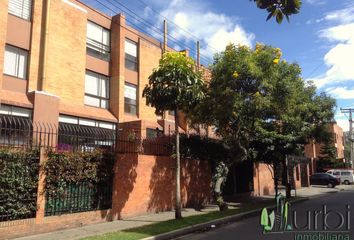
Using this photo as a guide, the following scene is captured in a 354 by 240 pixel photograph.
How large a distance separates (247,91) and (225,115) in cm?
136

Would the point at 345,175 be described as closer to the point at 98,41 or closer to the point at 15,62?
the point at 98,41

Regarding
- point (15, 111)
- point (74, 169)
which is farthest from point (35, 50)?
point (74, 169)

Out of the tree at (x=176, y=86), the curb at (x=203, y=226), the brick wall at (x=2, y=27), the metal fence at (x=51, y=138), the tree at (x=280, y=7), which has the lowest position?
the curb at (x=203, y=226)

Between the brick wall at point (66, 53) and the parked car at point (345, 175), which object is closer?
the brick wall at point (66, 53)

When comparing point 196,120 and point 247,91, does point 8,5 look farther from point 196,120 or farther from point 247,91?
point 247,91

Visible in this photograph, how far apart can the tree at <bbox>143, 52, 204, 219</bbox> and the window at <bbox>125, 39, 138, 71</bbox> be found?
13.5 metres

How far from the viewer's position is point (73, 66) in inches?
897

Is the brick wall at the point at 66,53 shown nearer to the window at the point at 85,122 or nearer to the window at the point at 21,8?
the window at the point at 85,122

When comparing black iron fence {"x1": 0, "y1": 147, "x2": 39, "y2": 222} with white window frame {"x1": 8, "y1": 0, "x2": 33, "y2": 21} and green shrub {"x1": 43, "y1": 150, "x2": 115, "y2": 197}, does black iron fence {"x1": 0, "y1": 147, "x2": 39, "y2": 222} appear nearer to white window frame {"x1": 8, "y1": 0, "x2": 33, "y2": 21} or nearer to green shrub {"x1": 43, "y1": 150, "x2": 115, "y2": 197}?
green shrub {"x1": 43, "y1": 150, "x2": 115, "y2": 197}

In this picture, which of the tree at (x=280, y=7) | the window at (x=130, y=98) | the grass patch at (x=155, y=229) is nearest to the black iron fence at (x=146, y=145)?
the grass patch at (x=155, y=229)

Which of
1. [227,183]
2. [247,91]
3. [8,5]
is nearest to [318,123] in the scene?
[227,183]

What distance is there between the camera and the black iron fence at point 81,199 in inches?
472

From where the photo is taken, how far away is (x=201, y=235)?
38.1 ft

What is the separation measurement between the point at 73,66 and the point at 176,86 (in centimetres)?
1126
